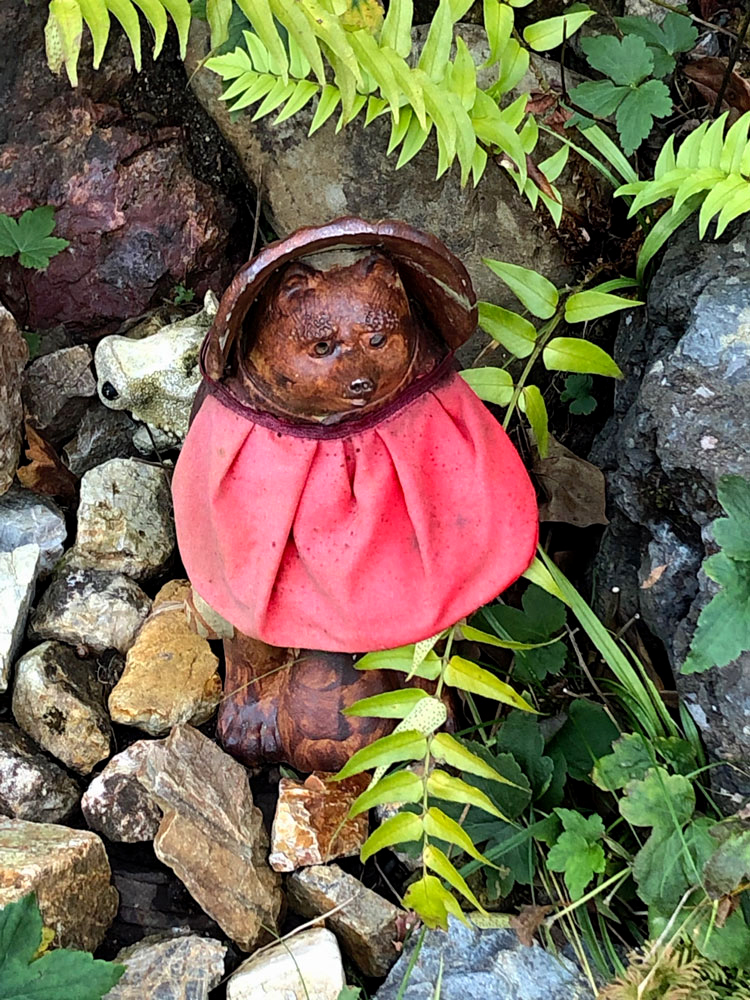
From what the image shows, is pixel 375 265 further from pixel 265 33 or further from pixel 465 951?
pixel 465 951

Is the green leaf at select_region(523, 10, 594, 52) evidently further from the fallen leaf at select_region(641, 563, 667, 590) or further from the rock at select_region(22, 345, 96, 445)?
the rock at select_region(22, 345, 96, 445)

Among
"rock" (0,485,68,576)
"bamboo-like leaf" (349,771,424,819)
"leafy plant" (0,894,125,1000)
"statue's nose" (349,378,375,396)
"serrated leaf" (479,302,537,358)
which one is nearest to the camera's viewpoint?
"leafy plant" (0,894,125,1000)

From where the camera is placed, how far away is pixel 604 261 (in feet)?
7.52

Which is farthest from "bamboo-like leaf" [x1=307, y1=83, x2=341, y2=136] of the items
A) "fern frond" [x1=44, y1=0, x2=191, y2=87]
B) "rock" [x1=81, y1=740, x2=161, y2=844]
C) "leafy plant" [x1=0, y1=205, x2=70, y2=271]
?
"rock" [x1=81, y1=740, x2=161, y2=844]

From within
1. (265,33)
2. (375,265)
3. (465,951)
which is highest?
(265,33)

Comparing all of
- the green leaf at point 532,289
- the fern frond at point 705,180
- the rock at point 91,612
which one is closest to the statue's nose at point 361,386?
the green leaf at point 532,289

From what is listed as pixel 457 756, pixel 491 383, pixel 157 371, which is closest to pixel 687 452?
pixel 491 383

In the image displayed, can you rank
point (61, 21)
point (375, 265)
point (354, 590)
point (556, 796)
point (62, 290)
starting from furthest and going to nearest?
point (62, 290)
point (556, 796)
point (354, 590)
point (375, 265)
point (61, 21)

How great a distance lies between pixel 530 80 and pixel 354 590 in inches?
49.6

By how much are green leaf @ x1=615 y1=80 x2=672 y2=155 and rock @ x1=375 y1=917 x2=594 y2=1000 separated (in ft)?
5.03

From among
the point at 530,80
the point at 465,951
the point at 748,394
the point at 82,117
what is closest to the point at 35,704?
the point at 465,951

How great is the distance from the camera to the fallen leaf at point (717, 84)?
2189mm

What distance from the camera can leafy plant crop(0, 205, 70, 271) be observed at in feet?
7.40

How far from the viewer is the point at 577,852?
5.59ft
